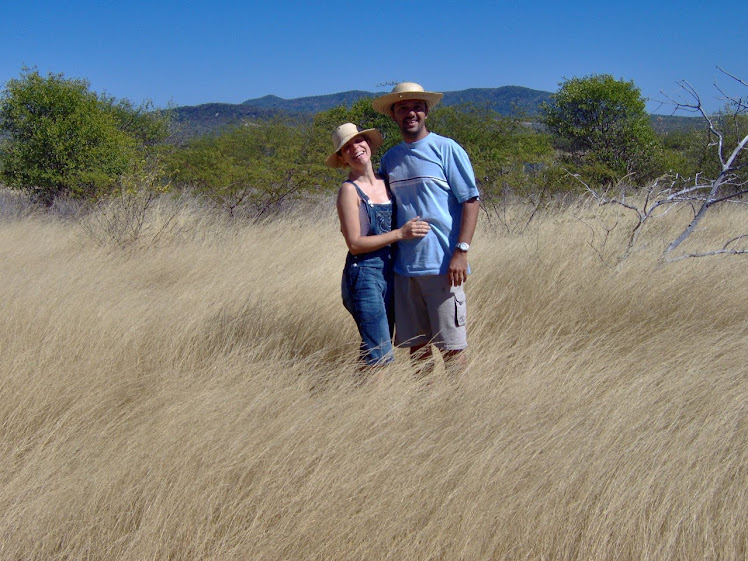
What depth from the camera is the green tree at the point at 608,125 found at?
14719 mm

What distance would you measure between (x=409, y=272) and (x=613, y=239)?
135 inches

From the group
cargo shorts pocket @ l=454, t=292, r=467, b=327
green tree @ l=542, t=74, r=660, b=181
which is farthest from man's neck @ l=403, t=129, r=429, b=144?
green tree @ l=542, t=74, r=660, b=181

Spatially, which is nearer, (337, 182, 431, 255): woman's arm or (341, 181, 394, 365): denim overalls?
(337, 182, 431, 255): woman's arm

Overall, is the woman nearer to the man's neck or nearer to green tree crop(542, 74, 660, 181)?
the man's neck

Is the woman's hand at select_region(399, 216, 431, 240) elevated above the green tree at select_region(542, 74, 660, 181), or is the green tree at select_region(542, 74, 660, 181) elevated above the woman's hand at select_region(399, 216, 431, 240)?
the green tree at select_region(542, 74, 660, 181)

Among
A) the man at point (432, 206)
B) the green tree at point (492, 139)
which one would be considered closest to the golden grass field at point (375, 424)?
the man at point (432, 206)

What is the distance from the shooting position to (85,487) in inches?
90.4

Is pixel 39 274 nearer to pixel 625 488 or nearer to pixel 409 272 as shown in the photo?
pixel 409 272

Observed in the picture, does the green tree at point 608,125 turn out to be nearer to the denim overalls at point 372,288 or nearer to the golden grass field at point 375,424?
the golden grass field at point 375,424

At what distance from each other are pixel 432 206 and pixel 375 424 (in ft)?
3.18

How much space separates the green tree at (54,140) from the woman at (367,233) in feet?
32.6

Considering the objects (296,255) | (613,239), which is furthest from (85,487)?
(613,239)

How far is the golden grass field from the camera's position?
2076mm

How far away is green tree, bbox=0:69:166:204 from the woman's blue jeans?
9.98 meters
